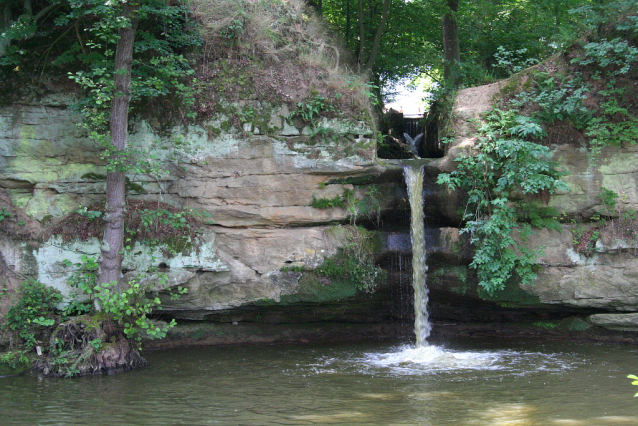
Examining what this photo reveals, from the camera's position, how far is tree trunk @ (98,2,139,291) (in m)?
8.89

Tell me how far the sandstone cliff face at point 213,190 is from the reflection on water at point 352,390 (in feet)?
4.69

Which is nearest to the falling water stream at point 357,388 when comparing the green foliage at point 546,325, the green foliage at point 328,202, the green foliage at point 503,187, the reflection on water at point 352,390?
the reflection on water at point 352,390

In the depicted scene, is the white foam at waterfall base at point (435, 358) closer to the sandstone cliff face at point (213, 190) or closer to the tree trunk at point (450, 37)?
the sandstone cliff face at point (213, 190)

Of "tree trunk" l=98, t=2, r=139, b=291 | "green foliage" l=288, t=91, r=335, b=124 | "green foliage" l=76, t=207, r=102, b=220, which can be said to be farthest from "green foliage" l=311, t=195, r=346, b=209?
"green foliage" l=76, t=207, r=102, b=220

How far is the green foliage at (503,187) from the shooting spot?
9594mm

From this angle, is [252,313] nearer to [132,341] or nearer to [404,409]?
[132,341]

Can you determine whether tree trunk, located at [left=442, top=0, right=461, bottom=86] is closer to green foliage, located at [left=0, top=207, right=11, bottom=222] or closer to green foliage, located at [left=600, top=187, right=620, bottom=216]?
green foliage, located at [left=600, top=187, right=620, bottom=216]

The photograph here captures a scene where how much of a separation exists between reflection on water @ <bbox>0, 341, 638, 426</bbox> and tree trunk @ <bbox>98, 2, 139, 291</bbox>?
185 cm

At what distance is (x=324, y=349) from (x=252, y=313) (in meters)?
1.59

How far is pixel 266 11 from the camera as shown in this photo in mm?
11469

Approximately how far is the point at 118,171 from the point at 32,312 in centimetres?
265

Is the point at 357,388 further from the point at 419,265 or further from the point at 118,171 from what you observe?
the point at 118,171

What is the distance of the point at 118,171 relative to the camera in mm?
9031

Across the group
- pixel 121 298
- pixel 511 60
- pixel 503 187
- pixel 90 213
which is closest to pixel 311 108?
pixel 503 187
